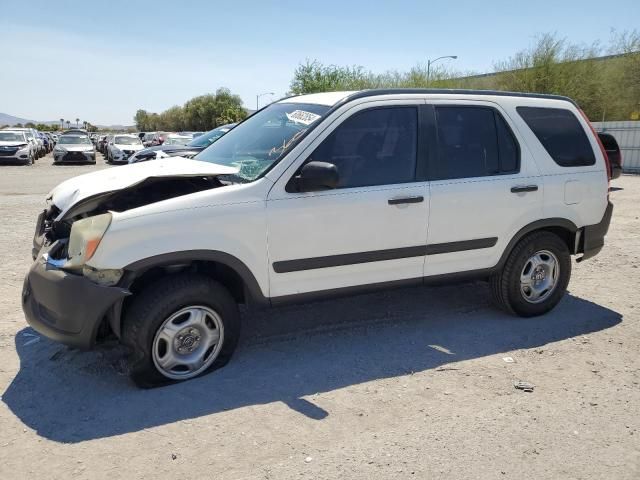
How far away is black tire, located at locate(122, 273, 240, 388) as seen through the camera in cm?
345

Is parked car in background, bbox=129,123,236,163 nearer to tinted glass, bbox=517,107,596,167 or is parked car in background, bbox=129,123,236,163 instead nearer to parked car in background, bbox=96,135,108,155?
tinted glass, bbox=517,107,596,167

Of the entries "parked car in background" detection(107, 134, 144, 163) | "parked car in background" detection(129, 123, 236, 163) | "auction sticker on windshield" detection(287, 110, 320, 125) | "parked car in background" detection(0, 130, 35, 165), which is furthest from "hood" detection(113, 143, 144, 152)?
"auction sticker on windshield" detection(287, 110, 320, 125)

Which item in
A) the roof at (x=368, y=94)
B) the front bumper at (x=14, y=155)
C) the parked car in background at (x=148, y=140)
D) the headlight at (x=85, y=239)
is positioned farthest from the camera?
the parked car in background at (x=148, y=140)

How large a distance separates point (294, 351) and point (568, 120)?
324 cm

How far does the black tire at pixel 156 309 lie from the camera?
3.45m

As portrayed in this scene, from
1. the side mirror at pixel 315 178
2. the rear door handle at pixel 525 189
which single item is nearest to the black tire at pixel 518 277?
the rear door handle at pixel 525 189

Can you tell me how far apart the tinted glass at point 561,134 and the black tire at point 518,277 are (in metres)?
0.71

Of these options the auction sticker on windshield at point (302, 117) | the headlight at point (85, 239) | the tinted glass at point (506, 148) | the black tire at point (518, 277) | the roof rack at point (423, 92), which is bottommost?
the black tire at point (518, 277)

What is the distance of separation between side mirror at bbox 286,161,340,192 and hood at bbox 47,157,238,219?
0.53 m

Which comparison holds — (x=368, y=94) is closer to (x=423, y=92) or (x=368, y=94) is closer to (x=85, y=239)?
(x=423, y=92)

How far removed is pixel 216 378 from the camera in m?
3.74

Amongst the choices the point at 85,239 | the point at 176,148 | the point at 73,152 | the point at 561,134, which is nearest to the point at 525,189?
the point at 561,134

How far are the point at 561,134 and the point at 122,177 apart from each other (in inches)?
148

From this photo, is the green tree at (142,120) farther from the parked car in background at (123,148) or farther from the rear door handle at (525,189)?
the rear door handle at (525,189)
